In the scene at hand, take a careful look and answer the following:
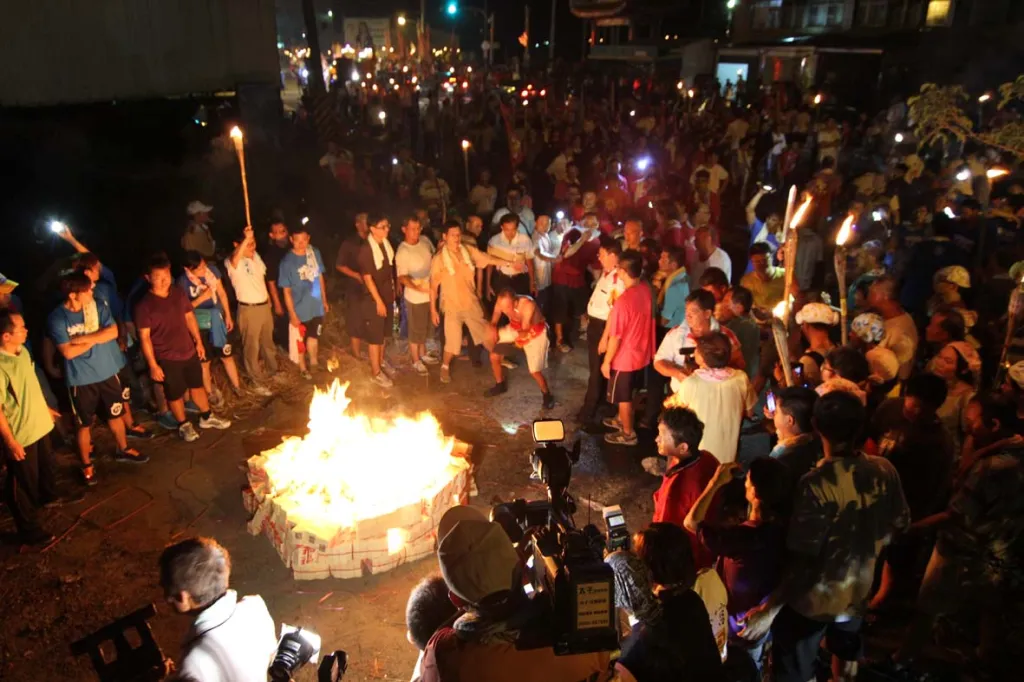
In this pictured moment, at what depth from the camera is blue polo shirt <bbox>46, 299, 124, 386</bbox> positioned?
655cm

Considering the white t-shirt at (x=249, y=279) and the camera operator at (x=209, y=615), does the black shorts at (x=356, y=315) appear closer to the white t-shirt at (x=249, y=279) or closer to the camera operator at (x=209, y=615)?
the white t-shirt at (x=249, y=279)

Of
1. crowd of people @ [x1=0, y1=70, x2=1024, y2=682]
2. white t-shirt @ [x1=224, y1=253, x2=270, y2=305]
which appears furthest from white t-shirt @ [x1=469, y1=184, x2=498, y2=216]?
white t-shirt @ [x1=224, y1=253, x2=270, y2=305]

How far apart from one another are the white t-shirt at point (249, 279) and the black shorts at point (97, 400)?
74.4 inches

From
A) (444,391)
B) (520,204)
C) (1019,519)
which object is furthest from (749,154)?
(1019,519)

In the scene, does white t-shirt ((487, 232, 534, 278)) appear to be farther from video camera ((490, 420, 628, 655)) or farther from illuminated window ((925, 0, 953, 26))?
illuminated window ((925, 0, 953, 26))

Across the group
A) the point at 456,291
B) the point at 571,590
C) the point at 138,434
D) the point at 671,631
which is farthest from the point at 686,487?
the point at 138,434

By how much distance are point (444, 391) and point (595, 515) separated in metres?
3.16

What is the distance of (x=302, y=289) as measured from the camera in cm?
902

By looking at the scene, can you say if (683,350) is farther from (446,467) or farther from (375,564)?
(375,564)

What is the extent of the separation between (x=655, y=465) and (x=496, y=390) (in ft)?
8.24

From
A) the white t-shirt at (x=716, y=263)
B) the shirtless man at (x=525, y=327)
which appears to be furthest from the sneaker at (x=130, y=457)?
the white t-shirt at (x=716, y=263)

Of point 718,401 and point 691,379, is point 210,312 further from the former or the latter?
point 718,401

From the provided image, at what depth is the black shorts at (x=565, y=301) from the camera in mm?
10336

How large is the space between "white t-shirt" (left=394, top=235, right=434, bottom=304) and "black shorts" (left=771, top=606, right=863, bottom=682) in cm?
618
